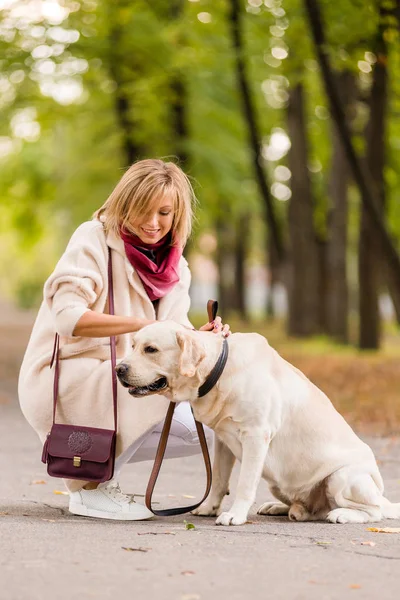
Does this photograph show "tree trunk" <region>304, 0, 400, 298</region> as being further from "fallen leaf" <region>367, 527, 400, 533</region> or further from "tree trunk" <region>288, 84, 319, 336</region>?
"fallen leaf" <region>367, 527, 400, 533</region>

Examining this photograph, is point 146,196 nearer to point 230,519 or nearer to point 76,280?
point 76,280

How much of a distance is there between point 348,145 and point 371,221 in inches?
60.1

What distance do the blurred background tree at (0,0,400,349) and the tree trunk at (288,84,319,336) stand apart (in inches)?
1.2

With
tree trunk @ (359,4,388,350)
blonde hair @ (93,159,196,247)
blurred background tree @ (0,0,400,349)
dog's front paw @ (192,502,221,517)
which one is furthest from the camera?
blurred background tree @ (0,0,400,349)

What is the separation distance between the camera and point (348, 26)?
16078mm

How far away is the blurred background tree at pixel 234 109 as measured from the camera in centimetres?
1745

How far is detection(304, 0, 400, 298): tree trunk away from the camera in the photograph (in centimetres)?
1487

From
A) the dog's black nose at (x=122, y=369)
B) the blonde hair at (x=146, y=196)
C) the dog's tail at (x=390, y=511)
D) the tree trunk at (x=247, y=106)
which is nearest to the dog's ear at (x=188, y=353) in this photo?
the dog's black nose at (x=122, y=369)

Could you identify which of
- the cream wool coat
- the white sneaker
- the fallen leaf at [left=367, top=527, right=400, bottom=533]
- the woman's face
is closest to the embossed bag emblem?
the cream wool coat

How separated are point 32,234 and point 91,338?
2821 centimetres

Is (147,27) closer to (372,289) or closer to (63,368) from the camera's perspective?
(372,289)

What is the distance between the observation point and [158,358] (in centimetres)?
546

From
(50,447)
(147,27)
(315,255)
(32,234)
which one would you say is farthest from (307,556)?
(32,234)

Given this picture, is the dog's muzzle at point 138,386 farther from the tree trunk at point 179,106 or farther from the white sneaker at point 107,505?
the tree trunk at point 179,106
